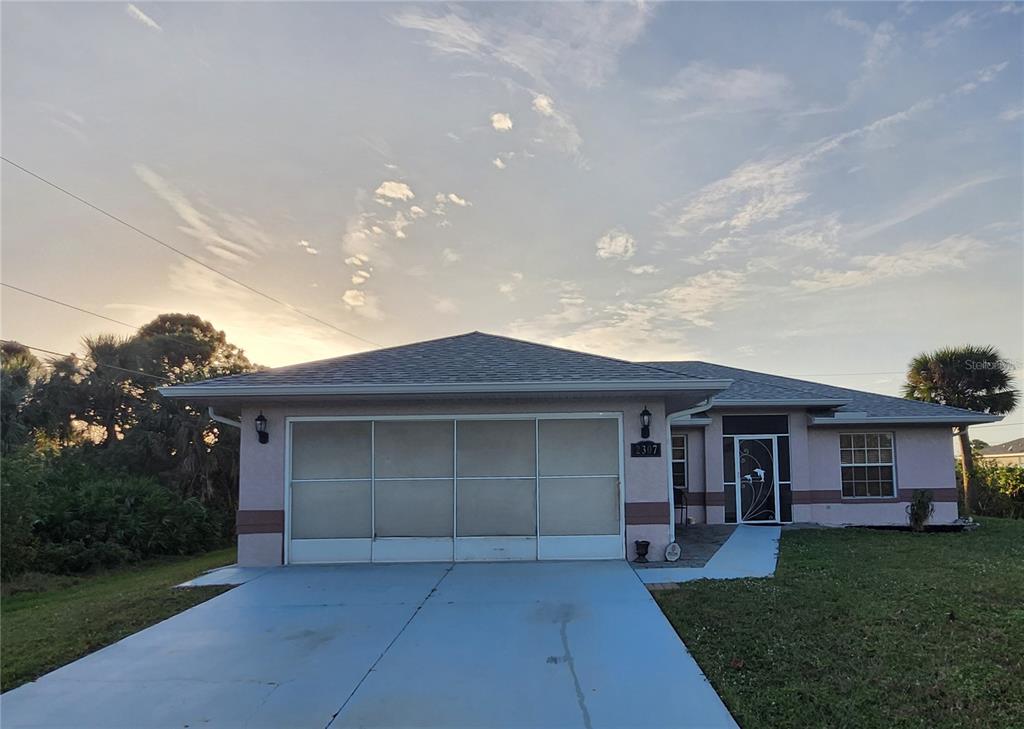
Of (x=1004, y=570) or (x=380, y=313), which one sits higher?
(x=380, y=313)

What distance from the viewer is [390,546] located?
34.1 ft

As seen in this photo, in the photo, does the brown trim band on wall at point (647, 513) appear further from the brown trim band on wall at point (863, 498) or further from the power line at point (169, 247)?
the power line at point (169, 247)

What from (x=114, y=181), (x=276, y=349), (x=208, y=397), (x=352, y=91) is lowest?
(x=208, y=397)

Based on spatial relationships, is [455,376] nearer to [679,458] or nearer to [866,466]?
[679,458]

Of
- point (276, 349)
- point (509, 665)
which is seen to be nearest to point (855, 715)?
point (509, 665)

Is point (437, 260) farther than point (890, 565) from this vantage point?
Yes

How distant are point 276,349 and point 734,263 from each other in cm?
1731

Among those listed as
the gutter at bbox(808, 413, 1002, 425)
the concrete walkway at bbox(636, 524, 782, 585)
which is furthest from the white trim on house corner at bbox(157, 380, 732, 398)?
the gutter at bbox(808, 413, 1002, 425)

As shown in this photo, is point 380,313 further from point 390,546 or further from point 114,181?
point 390,546

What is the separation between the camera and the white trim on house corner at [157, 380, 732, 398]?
31.6ft

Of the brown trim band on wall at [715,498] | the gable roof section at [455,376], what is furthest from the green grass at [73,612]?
Result: the brown trim band on wall at [715,498]

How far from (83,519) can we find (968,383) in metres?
25.7

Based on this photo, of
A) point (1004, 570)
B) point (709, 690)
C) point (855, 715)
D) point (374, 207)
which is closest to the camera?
point (855, 715)

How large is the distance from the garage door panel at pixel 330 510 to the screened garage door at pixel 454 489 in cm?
2
